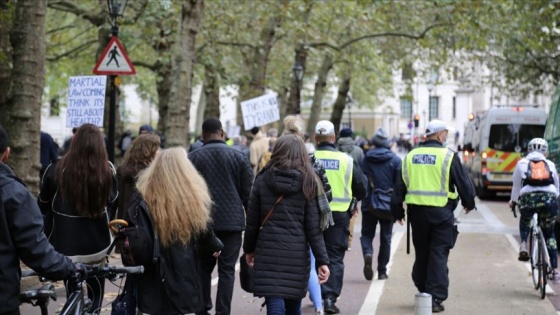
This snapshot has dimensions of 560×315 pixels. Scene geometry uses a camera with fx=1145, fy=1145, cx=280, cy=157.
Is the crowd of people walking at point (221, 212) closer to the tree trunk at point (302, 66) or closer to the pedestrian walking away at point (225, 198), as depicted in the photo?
the pedestrian walking away at point (225, 198)

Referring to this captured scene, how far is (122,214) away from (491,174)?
76.2 ft

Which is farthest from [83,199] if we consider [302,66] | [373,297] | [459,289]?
[302,66]

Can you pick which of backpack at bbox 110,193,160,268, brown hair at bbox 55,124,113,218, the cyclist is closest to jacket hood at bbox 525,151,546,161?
the cyclist

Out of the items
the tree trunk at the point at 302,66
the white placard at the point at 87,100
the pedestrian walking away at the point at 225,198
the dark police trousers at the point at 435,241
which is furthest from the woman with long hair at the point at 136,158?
the tree trunk at the point at 302,66

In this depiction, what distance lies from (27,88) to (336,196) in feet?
16.3

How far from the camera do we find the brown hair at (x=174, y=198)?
7.14 m

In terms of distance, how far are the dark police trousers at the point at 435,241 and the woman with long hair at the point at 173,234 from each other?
3.91 m

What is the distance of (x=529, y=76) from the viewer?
41.1m

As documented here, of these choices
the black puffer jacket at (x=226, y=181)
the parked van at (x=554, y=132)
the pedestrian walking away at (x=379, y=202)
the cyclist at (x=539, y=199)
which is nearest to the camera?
the black puffer jacket at (x=226, y=181)

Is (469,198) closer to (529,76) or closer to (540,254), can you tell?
(540,254)

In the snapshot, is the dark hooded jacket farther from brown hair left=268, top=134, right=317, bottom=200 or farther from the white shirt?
brown hair left=268, top=134, right=317, bottom=200

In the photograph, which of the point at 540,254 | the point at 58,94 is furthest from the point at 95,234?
the point at 58,94

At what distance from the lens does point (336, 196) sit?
35.8ft

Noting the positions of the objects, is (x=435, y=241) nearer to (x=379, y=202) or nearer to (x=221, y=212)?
(x=221, y=212)
